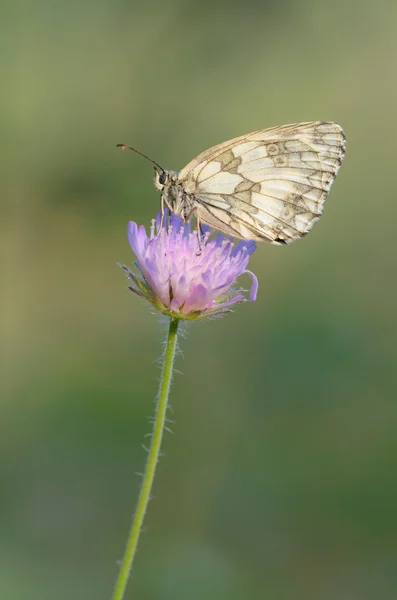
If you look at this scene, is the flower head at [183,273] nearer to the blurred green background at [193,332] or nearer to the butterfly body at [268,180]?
the blurred green background at [193,332]

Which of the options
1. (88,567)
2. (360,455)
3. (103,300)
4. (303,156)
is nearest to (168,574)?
(88,567)

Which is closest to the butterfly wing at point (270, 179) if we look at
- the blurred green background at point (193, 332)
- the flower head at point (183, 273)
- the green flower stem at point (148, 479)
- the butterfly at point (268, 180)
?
the butterfly at point (268, 180)

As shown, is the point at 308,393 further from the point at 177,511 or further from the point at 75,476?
the point at 75,476

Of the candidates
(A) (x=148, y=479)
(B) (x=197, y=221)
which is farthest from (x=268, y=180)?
(A) (x=148, y=479)

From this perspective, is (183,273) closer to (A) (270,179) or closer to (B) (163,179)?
(B) (163,179)

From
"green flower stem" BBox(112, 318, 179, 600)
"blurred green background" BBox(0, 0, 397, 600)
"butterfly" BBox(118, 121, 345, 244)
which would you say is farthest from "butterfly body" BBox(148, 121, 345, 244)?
"green flower stem" BBox(112, 318, 179, 600)

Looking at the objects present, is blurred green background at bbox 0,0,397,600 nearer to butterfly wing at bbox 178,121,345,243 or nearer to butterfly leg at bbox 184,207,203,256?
butterfly leg at bbox 184,207,203,256
